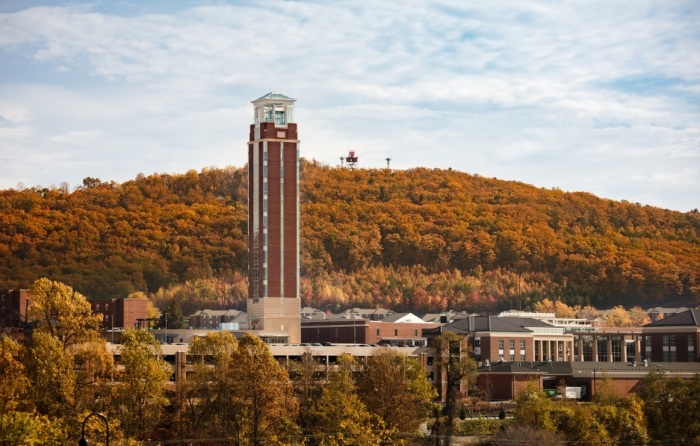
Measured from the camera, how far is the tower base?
12838cm

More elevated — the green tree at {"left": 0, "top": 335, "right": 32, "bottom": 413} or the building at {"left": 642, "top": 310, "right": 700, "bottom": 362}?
the building at {"left": 642, "top": 310, "right": 700, "bottom": 362}

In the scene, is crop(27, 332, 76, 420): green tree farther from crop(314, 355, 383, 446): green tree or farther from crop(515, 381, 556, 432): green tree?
crop(515, 381, 556, 432): green tree

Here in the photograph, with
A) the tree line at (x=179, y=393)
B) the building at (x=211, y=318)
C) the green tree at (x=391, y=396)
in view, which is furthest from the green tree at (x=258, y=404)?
the building at (x=211, y=318)

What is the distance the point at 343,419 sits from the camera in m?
85.2

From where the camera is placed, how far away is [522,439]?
299ft

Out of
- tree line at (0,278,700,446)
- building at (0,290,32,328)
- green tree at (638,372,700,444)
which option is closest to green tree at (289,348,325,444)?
tree line at (0,278,700,446)

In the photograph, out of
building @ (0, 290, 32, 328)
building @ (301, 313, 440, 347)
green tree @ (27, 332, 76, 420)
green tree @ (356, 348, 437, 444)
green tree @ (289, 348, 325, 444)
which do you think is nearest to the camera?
green tree @ (27, 332, 76, 420)

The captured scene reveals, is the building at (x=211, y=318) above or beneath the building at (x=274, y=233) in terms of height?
beneath

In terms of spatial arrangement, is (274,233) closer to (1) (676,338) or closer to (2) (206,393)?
(1) (676,338)

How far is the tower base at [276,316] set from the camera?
128375 millimetres

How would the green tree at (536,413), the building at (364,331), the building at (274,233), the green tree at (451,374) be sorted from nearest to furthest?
the green tree at (536,413)
the green tree at (451,374)
the building at (274,233)
the building at (364,331)

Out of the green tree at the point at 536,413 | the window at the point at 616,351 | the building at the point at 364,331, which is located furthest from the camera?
the window at the point at 616,351

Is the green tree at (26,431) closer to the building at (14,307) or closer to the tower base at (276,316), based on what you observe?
the building at (14,307)

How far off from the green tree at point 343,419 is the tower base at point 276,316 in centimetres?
3772
